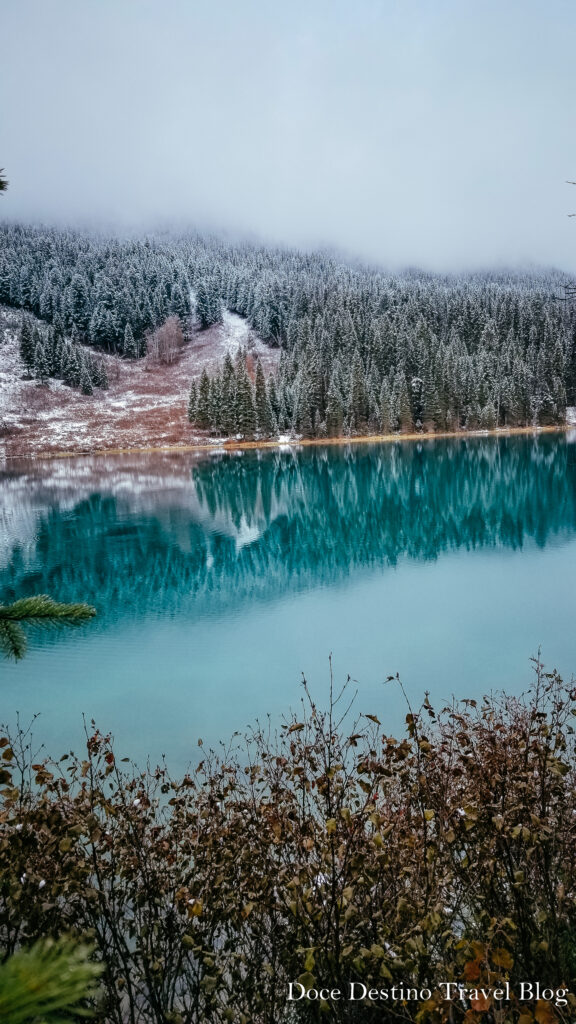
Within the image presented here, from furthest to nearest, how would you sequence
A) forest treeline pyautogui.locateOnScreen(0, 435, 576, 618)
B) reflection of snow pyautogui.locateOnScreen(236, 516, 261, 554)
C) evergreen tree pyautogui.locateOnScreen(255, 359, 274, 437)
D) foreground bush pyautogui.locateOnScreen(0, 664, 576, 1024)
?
1. evergreen tree pyautogui.locateOnScreen(255, 359, 274, 437)
2. reflection of snow pyautogui.locateOnScreen(236, 516, 261, 554)
3. forest treeline pyautogui.locateOnScreen(0, 435, 576, 618)
4. foreground bush pyautogui.locateOnScreen(0, 664, 576, 1024)

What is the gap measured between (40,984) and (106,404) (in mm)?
121897

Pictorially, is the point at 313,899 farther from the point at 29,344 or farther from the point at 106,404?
the point at 29,344

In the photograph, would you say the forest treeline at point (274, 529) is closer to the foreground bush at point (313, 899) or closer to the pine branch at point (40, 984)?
the foreground bush at point (313, 899)

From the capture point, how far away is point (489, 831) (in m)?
4.88

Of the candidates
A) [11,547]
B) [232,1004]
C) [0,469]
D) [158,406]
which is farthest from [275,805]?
[158,406]

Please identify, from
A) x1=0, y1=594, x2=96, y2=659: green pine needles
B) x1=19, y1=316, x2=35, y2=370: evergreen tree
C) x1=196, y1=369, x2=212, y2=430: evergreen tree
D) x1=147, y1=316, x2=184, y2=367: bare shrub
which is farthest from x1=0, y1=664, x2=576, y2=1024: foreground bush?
x1=147, y1=316, x2=184, y2=367: bare shrub

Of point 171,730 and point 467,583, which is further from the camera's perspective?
point 467,583

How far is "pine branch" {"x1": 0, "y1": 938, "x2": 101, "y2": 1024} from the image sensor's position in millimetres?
726

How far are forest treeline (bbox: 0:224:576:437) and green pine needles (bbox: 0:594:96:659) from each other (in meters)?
92.9

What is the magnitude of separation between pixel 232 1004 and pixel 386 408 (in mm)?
98133

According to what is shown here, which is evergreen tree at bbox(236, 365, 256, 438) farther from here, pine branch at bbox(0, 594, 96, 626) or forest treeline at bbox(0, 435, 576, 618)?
pine branch at bbox(0, 594, 96, 626)

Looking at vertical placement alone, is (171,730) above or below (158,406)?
below

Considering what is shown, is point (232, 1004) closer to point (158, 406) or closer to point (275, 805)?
point (275, 805)

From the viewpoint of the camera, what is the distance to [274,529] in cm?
3584
